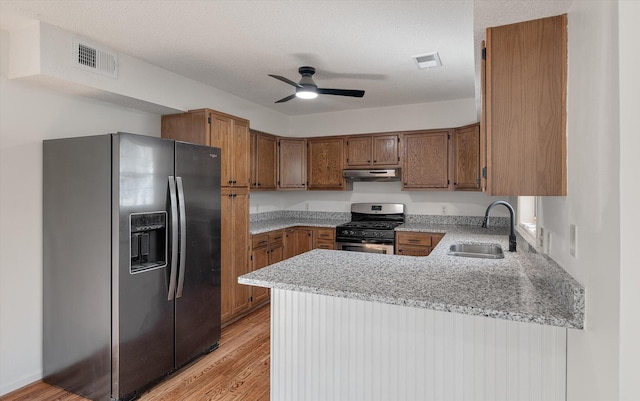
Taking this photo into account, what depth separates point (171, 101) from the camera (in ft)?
11.3

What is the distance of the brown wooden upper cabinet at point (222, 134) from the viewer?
3545 millimetres

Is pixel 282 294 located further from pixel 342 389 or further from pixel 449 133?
pixel 449 133

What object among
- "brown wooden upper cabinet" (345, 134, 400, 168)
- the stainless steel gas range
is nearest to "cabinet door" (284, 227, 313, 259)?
the stainless steel gas range

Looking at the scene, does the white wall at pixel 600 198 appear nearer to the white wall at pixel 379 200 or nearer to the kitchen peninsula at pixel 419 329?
the kitchen peninsula at pixel 419 329

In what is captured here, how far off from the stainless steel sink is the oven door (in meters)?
1.26

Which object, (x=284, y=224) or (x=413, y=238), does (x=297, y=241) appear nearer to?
(x=284, y=224)

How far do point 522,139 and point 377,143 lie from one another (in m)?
3.42

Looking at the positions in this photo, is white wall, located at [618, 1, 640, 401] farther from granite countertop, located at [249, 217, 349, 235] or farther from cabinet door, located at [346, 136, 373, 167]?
cabinet door, located at [346, 136, 373, 167]

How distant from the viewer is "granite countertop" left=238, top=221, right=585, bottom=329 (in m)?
1.36

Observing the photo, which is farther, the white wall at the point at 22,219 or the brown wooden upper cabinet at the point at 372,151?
the brown wooden upper cabinet at the point at 372,151

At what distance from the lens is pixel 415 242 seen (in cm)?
431

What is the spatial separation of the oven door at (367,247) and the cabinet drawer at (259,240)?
93 cm

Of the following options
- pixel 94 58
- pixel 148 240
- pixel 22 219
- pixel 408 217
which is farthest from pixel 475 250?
pixel 22 219

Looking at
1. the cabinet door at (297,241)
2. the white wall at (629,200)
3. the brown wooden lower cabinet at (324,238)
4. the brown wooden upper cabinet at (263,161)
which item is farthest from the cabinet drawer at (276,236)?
the white wall at (629,200)
